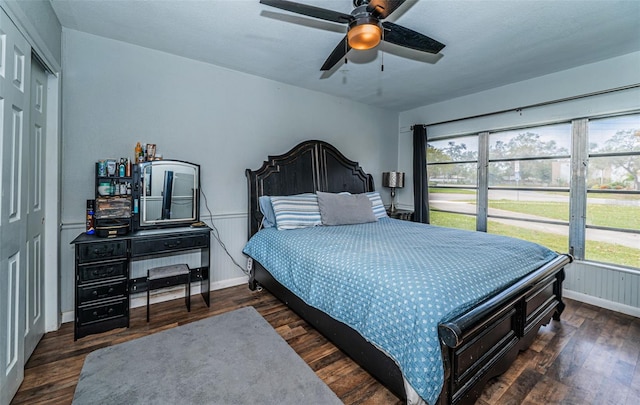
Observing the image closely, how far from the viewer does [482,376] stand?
1.55 m

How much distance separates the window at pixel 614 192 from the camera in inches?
111

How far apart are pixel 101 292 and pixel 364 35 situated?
282cm

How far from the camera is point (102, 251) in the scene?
2.25 metres

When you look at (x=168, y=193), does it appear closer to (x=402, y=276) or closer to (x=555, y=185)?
(x=402, y=276)

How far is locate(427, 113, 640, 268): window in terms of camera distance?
2.87 metres

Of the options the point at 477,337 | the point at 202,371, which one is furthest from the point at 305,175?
the point at 477,337

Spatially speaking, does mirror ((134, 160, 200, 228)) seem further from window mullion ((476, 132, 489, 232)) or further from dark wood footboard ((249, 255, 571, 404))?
window mullion ((476, 132, 489, 232))

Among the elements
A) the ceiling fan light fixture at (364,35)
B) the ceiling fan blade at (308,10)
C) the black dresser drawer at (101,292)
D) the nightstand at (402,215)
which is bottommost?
the black dresser drawer at (101,292)

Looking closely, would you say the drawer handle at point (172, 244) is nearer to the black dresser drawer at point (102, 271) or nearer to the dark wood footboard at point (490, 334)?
the black dresser drawer at point (102, 271)

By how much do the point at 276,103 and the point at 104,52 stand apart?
181 centimetres

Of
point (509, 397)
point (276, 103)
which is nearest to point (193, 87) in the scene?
point (276, 103)

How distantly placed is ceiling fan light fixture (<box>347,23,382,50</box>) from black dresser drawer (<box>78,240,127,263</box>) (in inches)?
95.8

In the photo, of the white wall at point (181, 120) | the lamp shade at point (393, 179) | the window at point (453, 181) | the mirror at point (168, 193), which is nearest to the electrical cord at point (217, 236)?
the white wall at point (181, 120)

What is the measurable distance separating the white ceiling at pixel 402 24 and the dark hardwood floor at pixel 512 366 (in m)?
2.64
